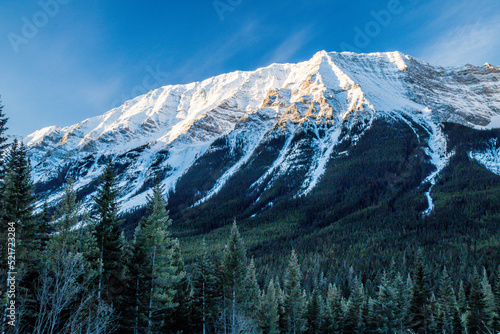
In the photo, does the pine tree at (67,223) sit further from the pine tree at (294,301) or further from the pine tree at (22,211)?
the pine tree at (294,301)

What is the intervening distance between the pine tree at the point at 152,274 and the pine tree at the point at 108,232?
1661 millimetres

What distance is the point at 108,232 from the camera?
2625 cm

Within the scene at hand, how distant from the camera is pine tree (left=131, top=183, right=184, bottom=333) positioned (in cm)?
2480

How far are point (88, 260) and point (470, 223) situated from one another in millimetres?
159230

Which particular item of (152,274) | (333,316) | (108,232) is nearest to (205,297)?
(152,274)

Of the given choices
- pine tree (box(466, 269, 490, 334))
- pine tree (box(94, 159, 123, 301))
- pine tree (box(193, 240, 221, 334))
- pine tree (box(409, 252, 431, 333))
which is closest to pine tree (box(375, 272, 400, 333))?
pine tree (box(409, 252, 431, 333))

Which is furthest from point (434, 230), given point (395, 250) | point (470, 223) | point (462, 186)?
point (462, 186)

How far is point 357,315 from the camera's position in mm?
48656

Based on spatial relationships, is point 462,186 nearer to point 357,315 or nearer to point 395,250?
point 395,250

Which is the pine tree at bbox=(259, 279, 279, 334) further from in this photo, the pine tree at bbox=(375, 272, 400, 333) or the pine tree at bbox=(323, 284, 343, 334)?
the pine tree at bbox=(375, 272, 400, 333)

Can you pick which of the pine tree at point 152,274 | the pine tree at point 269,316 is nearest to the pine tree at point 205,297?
the pine tree at point 152,274

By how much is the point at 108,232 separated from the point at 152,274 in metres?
5.13

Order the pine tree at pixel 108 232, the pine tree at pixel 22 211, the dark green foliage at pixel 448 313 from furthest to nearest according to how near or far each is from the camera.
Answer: the dark green foliage at pixel 448 313 → the pine tree at pixel 108 232 → the pine tree at pixel 22 211

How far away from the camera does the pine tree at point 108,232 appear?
2566 cm
